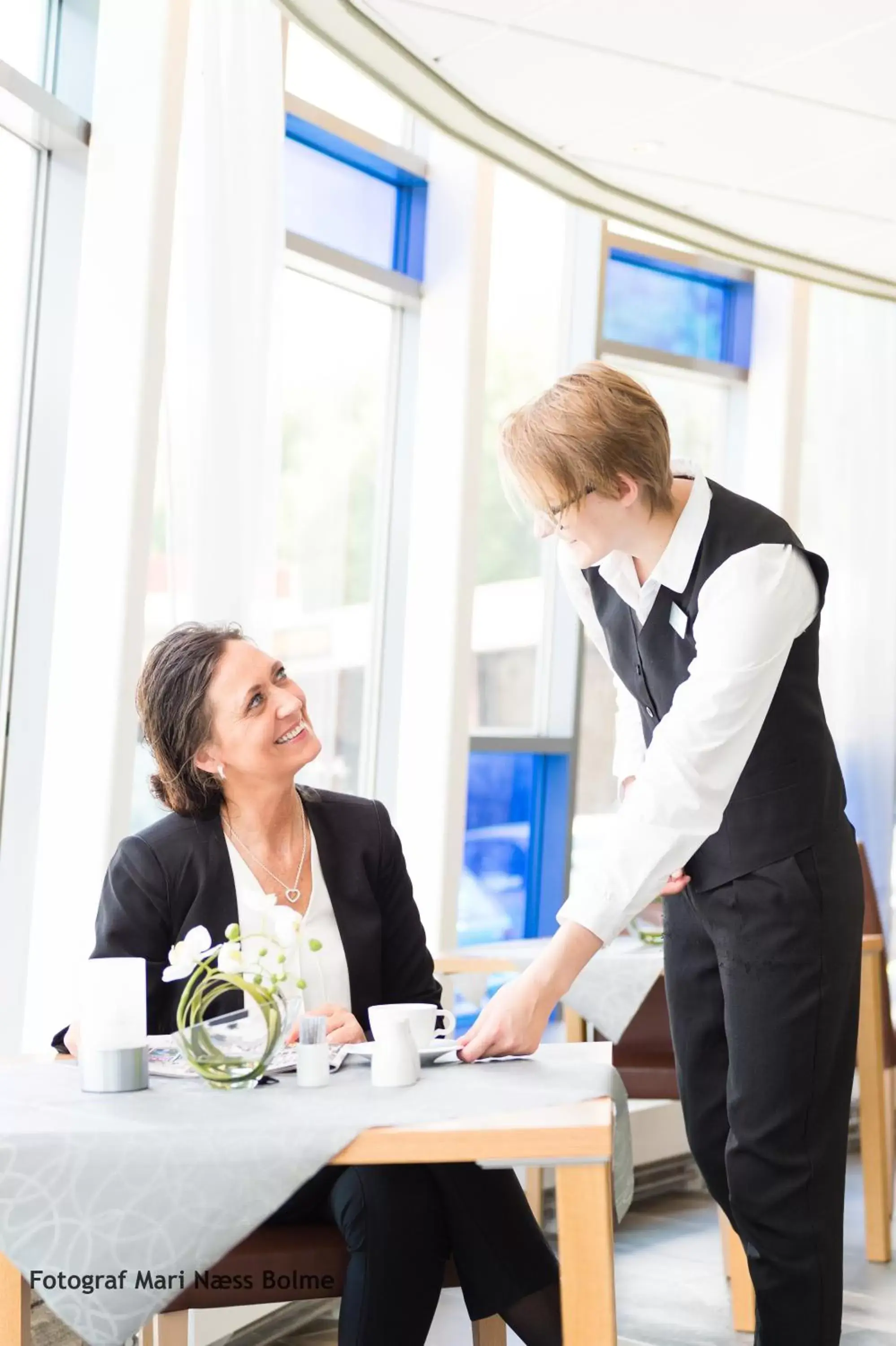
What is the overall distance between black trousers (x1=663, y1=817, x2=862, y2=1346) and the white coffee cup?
14.2 inches

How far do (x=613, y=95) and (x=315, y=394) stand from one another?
4.01 ft

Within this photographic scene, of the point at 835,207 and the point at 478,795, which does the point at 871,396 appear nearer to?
the point at 835,207

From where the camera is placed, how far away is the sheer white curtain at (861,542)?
15.5 feet

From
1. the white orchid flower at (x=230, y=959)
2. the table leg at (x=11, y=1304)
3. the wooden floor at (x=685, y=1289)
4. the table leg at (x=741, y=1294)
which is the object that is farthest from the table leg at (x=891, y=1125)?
the table leg at (x=11, y=1304)

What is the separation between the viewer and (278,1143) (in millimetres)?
1318

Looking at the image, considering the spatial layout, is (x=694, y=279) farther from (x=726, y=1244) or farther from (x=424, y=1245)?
(x=424, y=1245)

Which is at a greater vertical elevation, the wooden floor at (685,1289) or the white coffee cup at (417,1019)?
the white coffee cup at (417,1019)

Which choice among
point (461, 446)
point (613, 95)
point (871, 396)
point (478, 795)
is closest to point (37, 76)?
point (613, 95)

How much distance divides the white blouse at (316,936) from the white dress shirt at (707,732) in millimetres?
383

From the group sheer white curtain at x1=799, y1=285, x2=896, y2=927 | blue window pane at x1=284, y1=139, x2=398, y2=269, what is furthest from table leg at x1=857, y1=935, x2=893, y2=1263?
blue window pane at x1=284, y1=139, x2=398, y2=269

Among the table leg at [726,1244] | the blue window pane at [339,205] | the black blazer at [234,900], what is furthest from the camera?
the blue window pane at [339,205]

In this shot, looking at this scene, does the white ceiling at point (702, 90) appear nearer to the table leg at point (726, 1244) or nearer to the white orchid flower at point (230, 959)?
the white orchid flower at point (230, 959)

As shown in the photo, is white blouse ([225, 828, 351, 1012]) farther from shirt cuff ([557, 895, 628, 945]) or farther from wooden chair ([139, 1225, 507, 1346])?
shirt cuff ([557, 895, 628, 945])

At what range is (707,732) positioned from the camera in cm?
168
